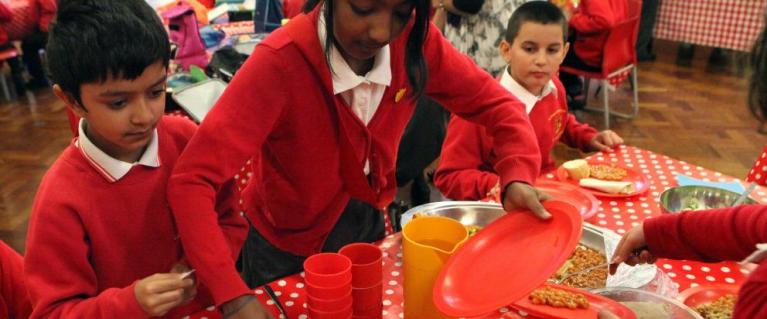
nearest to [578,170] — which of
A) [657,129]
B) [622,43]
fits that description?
Result: [622,43]

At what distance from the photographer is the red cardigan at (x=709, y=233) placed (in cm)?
113

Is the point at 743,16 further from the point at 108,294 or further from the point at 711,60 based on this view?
the point at 108,294

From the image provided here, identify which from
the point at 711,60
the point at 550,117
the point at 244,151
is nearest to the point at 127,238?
the point at 244,151

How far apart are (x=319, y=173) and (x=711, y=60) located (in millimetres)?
6093

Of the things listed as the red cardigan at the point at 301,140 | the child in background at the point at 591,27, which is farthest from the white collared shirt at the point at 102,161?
the child in background at the point at 591,27

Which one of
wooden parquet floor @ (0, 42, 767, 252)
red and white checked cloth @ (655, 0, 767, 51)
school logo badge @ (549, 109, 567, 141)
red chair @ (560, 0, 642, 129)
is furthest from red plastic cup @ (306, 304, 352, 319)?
red and white checked cloth @ (655, 0, 767, 51)

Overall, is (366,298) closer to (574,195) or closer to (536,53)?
(574,195)

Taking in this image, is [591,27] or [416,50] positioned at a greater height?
[416,50]

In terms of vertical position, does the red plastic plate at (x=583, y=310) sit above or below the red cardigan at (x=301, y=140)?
below

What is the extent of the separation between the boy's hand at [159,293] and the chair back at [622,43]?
3560mm

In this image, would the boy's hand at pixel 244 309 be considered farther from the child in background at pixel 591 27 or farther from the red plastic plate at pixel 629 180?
the child in background at pixel 591 27

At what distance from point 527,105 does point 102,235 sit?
138cm

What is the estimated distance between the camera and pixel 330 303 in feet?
3.15

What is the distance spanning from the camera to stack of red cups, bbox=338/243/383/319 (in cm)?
102
